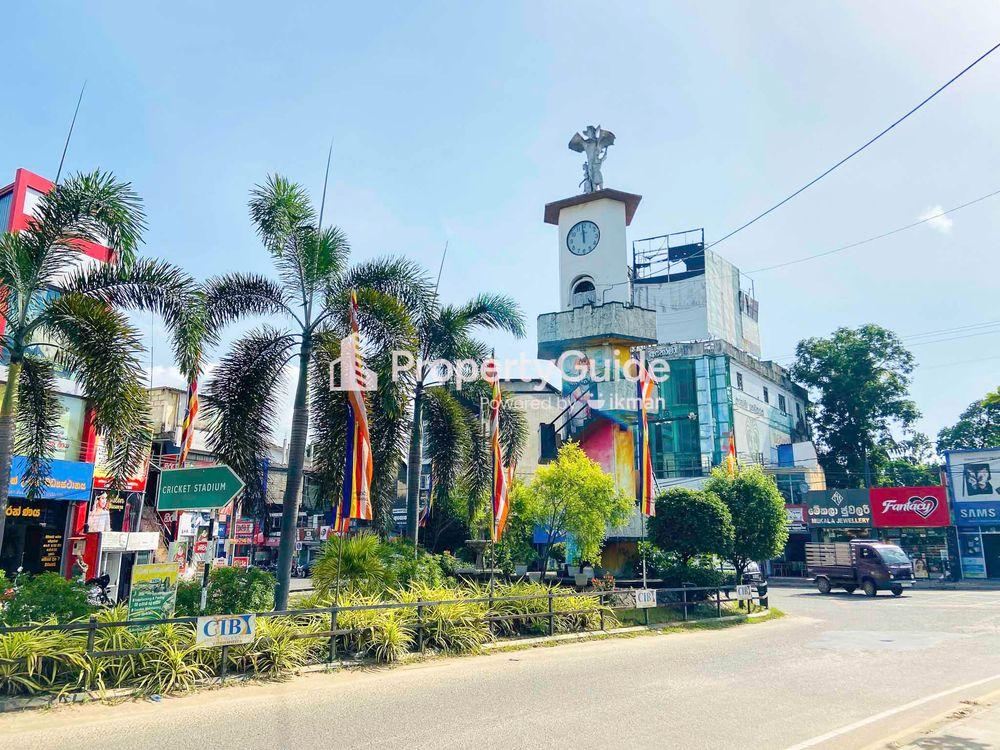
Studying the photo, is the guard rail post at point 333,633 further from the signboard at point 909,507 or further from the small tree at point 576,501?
the signboard at point 909,507

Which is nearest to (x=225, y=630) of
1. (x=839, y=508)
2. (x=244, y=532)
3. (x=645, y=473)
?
(x=645, y=473)

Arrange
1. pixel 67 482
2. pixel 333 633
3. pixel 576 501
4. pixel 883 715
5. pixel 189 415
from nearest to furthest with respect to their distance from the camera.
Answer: pixel 883 715
pixel 333 633
pixel 189 415
pixel 67 482
pixel 576 501

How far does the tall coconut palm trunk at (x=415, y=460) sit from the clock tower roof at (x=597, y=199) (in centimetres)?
3049

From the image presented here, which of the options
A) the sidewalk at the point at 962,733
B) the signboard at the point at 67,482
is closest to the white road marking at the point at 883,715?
the sidewalk at the point at 962,733

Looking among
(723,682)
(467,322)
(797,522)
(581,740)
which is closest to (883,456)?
(797,522)

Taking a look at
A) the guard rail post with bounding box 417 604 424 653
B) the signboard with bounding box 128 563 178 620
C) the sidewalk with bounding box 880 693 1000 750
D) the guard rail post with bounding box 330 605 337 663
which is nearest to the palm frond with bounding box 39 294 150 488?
the signboard with bounding box 128 563 178 620

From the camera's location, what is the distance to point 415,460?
2006cm

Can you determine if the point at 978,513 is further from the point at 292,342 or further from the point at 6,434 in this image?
the point at 6,434

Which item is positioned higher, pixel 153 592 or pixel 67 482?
pixel 67 482

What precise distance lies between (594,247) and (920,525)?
82.3 ft

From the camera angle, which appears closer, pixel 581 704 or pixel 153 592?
pixel 581 704

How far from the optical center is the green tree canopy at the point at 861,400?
→ 60.8m

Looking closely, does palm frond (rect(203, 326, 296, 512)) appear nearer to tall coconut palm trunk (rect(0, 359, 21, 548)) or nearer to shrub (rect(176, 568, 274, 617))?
shrub (rect(176, 568, 274, 617))

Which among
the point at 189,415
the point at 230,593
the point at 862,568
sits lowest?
the point at 862,568
